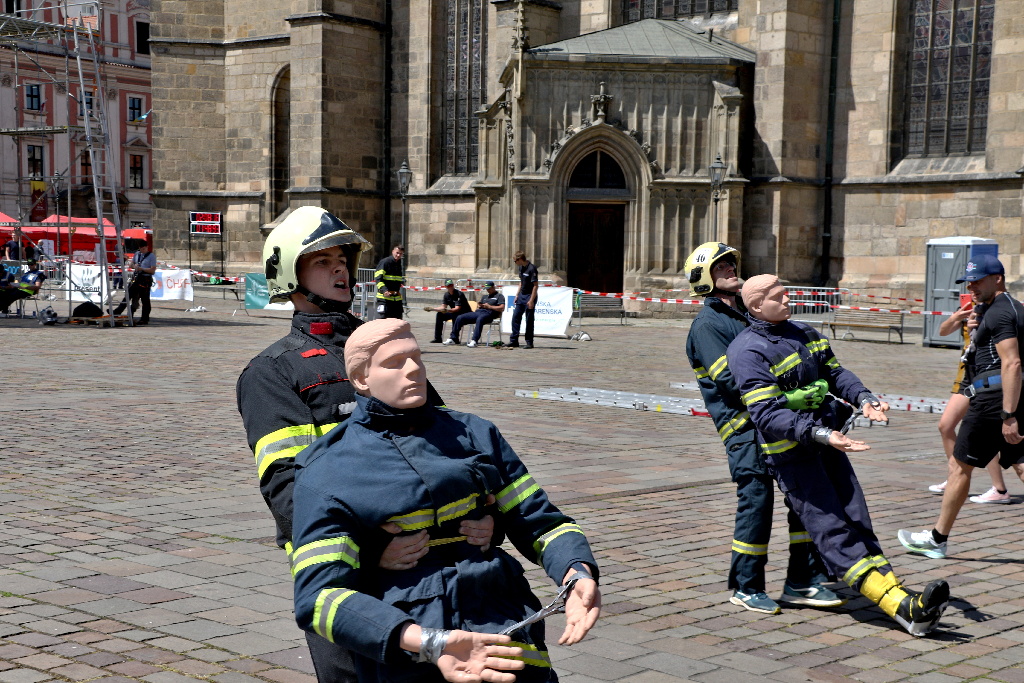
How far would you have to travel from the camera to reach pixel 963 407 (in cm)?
832

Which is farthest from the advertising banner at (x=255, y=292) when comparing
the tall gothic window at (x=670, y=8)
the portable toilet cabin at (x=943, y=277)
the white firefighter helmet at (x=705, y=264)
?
the white firefighter helmet at (x=705, y=264)

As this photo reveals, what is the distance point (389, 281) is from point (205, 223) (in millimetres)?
22130

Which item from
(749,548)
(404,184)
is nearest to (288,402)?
(749,548)

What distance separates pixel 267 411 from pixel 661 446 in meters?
7.34

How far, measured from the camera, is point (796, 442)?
221 inches

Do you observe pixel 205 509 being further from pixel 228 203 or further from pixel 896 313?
pixel 228 203

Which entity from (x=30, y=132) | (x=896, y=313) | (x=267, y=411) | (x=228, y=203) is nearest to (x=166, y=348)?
(x=30, y=132)

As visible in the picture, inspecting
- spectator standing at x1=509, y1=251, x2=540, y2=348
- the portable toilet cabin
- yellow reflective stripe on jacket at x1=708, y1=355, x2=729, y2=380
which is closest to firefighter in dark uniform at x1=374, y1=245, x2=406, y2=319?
spectator standing at x1=509, y1=251, x2=540, y2=348

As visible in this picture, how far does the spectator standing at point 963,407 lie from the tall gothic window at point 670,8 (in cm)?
2340

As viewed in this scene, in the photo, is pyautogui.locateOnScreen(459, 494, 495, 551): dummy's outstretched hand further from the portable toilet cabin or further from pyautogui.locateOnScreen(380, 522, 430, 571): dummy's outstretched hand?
the portable toilet cabin

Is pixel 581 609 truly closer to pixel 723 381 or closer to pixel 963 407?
pixel 723 381

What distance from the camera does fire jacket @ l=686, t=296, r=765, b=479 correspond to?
591 centimetres

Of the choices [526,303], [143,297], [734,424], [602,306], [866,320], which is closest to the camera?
[734,424]

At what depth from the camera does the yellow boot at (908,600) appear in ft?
17.2
